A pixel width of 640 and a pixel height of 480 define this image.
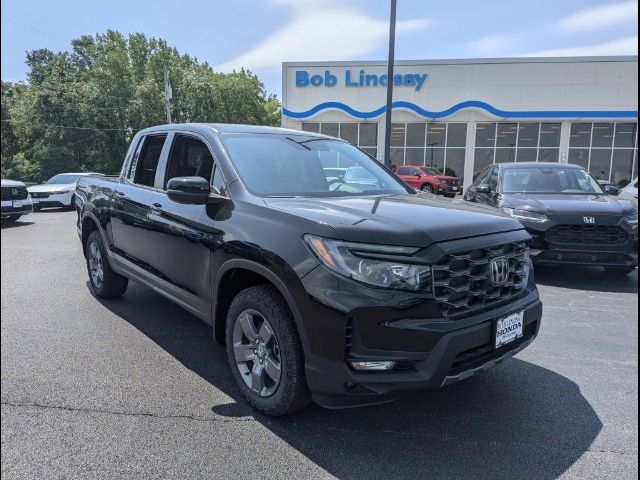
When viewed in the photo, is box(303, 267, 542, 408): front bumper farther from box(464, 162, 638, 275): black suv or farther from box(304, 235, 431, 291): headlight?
box(464, 162, 638, 275): black suv

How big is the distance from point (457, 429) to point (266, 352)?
124 cm

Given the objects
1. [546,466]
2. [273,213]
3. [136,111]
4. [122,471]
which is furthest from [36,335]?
[136,111]

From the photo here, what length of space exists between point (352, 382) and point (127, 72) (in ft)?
153

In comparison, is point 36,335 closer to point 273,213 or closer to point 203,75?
point 273,213

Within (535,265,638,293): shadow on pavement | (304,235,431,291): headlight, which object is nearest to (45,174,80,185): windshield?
(535,265,638,293): shadow on pavement

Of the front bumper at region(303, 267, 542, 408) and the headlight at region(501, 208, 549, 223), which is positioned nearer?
the front bumper at region(303, 267, 542, 408)

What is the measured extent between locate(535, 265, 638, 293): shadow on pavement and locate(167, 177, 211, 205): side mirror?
5116 millimetres

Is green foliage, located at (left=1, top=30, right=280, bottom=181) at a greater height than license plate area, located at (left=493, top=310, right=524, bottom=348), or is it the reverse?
green foliage, located at (left=1, top=30, right=280, bottom=181)

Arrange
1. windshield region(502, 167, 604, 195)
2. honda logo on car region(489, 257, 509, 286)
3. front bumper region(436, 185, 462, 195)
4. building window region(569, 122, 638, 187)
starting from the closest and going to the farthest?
honda logo on car region(489, 257, 509, 286) → windshield region(502, 167, 604, 195) → front bumper region(436, 185, 462, 195) → building window region(569, 122, 638, 187)

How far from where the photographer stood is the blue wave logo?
86.4 ft

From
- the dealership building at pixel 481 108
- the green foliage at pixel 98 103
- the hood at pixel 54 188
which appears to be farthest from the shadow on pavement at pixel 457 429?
the green foliage at pixel 98 103

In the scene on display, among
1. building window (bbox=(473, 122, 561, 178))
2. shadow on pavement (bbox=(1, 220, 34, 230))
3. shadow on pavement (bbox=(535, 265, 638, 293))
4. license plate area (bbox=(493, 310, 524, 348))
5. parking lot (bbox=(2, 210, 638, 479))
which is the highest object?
building window (bbox=(473, 122, 561, 178))

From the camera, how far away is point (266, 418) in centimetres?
303

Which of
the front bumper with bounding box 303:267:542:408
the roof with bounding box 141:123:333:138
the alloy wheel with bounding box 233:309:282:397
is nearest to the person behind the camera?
the front bumper with bounding box 303:267:542:408
